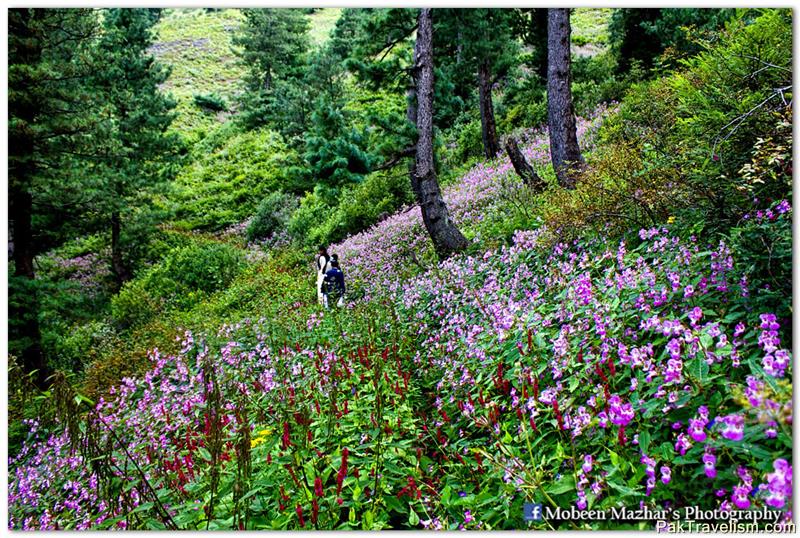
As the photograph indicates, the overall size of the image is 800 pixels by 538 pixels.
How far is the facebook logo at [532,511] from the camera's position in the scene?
2240mm

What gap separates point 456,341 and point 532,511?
7.40 feet

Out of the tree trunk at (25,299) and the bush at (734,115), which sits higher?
the bush at (734,115)

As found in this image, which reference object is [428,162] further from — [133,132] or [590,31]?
[590,31]

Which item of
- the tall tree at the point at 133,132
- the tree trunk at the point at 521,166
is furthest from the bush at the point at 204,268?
the tree trunk at the point at 521,166

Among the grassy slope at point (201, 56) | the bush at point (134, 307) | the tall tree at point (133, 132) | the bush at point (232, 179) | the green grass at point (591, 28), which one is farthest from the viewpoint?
the grassy slope at point (201, 56)

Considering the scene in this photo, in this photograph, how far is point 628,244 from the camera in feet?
14.1

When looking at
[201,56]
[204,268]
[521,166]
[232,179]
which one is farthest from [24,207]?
[201,56]

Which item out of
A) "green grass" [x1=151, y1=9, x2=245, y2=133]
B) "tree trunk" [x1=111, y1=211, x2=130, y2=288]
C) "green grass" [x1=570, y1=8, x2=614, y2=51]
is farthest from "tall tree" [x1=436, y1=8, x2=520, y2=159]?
"green grass" [x1=151, y1=9, x2=245, y2=133]

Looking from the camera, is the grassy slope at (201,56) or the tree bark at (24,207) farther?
the grassy slope at (201,56)

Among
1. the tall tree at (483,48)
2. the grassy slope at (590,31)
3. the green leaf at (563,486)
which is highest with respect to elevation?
the grassy slope at (590,31)

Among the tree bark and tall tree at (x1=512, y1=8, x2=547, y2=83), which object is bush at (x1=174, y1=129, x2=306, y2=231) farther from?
the tree bark

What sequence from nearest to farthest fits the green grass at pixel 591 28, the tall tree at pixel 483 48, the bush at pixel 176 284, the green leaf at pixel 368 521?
the green leaf at pixel 368 521, the bush at pixel 176 284, the tall tree at pixel 483 48, the green grass at pixel 591 28

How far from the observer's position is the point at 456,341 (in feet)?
14.6

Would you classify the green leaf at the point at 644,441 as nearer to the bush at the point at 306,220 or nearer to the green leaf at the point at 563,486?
the green leaf at the point at 563,486
